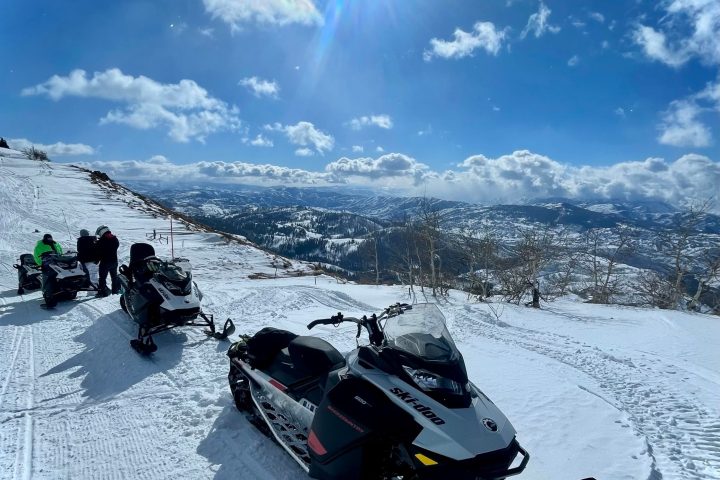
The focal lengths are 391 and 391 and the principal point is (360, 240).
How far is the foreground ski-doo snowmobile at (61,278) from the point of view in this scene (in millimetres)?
8250

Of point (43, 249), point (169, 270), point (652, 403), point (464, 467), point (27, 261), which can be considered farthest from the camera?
point (27, 261)

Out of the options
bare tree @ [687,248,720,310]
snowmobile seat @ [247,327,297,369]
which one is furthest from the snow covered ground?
bare tree @ [687,248,720,310]

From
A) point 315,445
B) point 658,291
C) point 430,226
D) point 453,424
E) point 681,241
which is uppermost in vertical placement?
point 453,424

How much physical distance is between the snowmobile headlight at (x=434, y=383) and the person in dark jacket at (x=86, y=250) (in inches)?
362

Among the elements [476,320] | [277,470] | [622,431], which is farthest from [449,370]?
[476,320]

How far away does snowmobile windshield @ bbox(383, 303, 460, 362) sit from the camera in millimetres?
2713

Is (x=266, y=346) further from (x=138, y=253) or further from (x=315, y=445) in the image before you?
(x=138, y=253)

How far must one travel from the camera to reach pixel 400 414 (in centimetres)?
255

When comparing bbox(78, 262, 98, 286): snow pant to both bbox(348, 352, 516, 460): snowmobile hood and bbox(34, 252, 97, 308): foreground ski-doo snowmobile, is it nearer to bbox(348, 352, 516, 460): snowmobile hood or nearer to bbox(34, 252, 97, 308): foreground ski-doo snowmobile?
bbox(34, 252, 97, 308): foreground ski-doo snowmobile

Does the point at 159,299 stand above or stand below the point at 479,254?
above

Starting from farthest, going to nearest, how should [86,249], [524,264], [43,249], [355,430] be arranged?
[524,264] → [43,249] → [86,249] → [355,430]

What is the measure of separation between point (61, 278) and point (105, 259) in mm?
1132

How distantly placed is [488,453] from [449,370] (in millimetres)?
521

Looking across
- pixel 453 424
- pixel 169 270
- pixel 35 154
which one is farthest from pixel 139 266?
pixel 35 154
